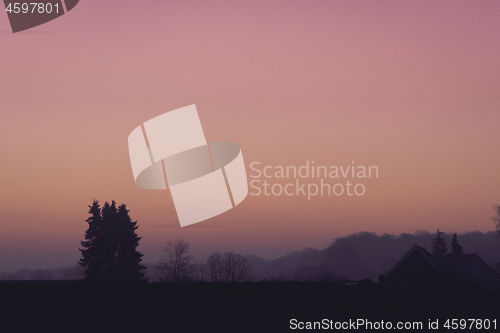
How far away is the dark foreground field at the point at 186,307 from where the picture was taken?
1366 centimetres

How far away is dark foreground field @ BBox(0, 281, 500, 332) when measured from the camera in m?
13.7

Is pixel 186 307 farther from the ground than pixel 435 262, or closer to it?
closer to it

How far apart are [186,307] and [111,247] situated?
4622 cm

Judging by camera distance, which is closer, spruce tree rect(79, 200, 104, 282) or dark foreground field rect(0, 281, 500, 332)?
dark foreground field rect(0, 281, 500, 332)

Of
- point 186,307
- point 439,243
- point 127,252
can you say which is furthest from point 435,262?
point 439,243

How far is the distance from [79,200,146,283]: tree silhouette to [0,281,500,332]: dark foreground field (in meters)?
42.8

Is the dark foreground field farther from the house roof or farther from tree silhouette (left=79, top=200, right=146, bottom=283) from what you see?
tree silhouette (left=79, top=200, right=146, bottom=283)

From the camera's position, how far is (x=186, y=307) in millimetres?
15328

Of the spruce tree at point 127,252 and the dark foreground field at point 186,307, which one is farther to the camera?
the spruce tree at point 127,252

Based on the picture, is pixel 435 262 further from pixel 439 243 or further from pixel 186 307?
pixel 439 243

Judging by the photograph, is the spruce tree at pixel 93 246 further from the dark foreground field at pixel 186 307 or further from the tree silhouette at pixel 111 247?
the dark foreground field at pixel 186 307

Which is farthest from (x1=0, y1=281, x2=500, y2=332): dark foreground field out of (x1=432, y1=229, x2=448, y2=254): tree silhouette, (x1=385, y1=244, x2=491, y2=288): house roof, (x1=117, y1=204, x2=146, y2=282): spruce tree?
(x1=432, y1=229, x2=448, y2=254): tree silhouette

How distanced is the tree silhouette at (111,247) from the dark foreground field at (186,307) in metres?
42.8

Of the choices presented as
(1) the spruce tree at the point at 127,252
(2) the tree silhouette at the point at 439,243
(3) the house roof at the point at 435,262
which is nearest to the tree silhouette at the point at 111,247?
(1) the spruce tree at the point at 127,252
